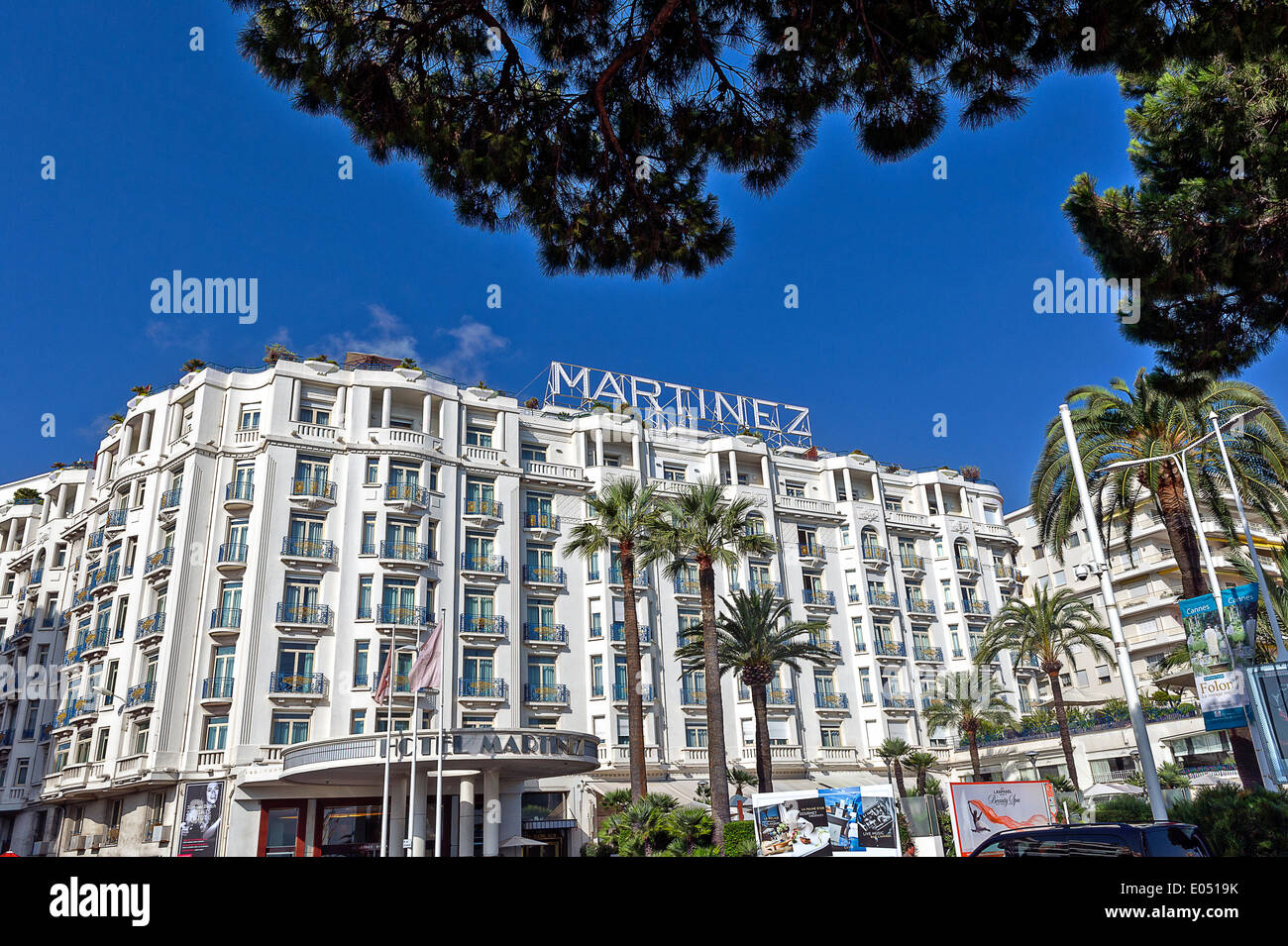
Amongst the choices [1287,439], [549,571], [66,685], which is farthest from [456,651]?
[1287,439]

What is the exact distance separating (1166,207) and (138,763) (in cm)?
3899

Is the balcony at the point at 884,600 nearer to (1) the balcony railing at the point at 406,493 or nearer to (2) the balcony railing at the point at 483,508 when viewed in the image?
(2) the balcony railing at the point at 483,508

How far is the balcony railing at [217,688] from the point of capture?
37.4 meters

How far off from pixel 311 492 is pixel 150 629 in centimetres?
880

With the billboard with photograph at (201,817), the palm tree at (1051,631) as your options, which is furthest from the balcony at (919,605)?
the billboard with photograph at (201,817)

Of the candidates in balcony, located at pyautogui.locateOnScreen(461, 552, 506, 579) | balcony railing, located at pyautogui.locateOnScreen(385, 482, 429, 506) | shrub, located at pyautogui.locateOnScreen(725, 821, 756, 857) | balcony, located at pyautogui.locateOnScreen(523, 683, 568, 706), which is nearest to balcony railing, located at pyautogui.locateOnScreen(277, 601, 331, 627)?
balcony railing, located at pyautogui.locateOnScreen(385, 482, 429, 506)

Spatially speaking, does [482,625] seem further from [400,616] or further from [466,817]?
[466,817]

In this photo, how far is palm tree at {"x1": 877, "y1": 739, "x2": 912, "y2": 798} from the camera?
46625 millimetres

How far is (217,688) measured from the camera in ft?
124

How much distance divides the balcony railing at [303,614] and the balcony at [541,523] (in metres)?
11.2

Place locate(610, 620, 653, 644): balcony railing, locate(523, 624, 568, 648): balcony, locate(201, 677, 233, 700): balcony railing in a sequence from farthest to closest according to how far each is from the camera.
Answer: locate(610, 620, 653, 644): balcony railing → locate(523, 624, 568, 648): balcony → locate(201, 677, 233, 700): balcony railing

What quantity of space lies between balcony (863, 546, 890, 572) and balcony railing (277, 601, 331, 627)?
102 feet

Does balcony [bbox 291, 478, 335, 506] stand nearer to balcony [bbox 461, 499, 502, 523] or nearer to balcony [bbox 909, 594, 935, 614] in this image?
balcony [bbox 461, 499, 502, 523]

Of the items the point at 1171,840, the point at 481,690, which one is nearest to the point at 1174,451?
the point at 1171,840
